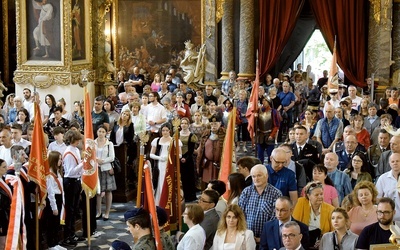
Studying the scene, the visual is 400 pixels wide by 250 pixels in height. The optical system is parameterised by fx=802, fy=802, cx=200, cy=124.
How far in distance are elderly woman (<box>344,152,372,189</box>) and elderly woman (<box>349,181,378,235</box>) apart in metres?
1.69

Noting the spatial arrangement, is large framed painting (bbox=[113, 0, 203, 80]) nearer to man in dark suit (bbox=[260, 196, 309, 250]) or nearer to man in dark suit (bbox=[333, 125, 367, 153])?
man in dark suit (bbox=[333, 125, 367, 153])

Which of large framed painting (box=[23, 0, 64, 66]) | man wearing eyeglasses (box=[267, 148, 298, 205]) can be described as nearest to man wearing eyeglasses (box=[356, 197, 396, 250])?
man wearing eyeglasses (box=[267, 148, 298, 205])

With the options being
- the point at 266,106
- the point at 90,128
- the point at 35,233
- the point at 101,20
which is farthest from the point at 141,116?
the point at 101,20

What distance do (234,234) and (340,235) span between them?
1022mm

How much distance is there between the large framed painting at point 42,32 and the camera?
19656 millimetres

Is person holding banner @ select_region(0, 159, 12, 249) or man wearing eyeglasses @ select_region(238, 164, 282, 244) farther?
person holding banner @ select_region(0, 159, 12, 249)

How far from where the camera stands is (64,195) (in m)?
11.3

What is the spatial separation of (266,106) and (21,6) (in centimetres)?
724

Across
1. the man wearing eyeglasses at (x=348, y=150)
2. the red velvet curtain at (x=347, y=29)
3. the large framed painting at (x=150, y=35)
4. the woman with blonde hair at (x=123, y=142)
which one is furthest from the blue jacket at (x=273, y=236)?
the large framed painting at (x=150, y=35)

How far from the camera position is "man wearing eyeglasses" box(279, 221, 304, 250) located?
704 centimetres

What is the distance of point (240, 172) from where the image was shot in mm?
9570

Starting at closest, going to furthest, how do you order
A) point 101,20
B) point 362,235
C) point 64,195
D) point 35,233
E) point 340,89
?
1. point 362,235
2. point 35,233
3. point 64,195
4. point 340,89
5. point 101,20

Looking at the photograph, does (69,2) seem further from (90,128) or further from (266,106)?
(90,128)

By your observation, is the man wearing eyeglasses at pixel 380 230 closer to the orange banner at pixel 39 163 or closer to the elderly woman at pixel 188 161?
the orange banner at pixel 39 163
